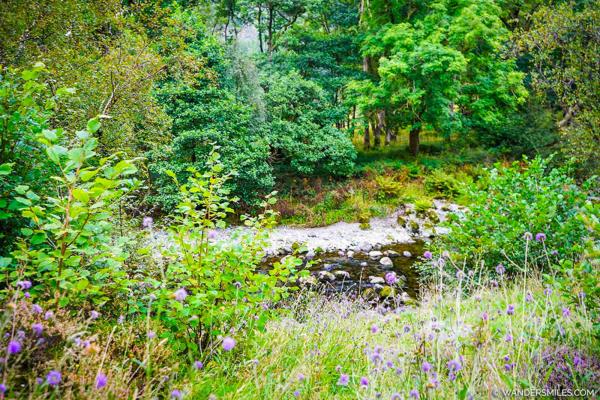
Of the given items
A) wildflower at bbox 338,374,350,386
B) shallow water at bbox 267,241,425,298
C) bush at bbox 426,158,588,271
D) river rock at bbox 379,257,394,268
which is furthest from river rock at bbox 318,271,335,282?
wildflower at bbox 338,374,350,386

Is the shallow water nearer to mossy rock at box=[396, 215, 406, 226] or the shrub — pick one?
mossy rock at box=[396, 215, 406, 226]

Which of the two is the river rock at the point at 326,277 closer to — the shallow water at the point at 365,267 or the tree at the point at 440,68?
the shallow water at the point at 365,267

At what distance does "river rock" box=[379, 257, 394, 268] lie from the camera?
9.30 m

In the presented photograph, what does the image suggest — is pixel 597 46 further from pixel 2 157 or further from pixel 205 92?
pixel 205 92

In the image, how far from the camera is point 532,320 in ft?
9.10

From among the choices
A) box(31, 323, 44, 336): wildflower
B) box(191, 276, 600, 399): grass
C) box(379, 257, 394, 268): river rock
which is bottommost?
box(379, 257, 394, 268): river rock

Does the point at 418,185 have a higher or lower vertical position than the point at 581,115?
lower

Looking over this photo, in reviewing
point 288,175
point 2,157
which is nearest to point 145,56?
point 2,157

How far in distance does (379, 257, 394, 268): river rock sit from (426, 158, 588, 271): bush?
255 cm

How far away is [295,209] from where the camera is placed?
541 inches

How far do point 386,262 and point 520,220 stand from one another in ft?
13.7

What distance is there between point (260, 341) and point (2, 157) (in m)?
2.06

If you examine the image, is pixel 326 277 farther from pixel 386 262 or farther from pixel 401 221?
pixel 401 221

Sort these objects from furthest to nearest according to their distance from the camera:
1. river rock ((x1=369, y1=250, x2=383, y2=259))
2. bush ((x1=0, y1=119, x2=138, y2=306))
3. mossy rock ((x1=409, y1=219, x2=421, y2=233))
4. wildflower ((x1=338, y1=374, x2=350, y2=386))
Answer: mossy rock ((x1=409, y1=219, x2=421, y2=233)), river rock ((x1=369, y1=250, x2=383, y2=259)), wildflower ((x1=338, y1=374, x2=350, y2=386)), bush ((x1=0, y1=119, x2=138, y2=306))
